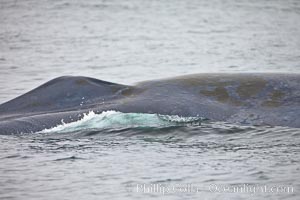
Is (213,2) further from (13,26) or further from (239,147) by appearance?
(239,147)

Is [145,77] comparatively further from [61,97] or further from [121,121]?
[121,121]

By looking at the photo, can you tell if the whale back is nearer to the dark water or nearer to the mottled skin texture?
the mottled skin texture

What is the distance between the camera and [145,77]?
57.2ft

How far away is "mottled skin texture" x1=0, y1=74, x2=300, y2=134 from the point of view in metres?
9.48

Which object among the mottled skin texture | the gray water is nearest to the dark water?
the gray water

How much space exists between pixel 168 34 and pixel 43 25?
4242mm

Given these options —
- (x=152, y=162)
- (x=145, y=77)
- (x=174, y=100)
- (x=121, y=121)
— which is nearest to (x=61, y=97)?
(x=121, y=121)

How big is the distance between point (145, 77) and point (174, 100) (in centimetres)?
776

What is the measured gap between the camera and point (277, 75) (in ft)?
32.9

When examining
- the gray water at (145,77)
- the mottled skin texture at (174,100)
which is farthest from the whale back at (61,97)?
the gray water at (145,77)

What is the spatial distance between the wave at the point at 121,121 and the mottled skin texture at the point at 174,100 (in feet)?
0.24

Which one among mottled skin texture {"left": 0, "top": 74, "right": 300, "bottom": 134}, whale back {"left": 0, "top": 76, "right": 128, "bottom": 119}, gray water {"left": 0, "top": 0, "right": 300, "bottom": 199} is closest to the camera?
gray water {"left": 0, "top": 0, "right": 300, "bottom": 199}

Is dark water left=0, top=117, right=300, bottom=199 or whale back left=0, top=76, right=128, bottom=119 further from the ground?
whale back left=0, top=76, right=128, bottom=119

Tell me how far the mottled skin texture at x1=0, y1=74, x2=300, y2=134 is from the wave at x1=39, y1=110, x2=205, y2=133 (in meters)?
0.07
